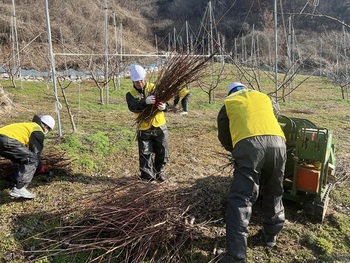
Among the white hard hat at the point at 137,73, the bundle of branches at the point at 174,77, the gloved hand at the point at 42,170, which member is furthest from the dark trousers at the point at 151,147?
the gloved hand at the point at 42,170

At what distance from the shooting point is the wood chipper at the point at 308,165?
8.70ft

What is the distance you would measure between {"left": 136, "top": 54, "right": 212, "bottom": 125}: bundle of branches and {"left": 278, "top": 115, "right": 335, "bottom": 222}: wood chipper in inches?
39.4

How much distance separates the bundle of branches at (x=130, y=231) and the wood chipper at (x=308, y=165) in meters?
1.02

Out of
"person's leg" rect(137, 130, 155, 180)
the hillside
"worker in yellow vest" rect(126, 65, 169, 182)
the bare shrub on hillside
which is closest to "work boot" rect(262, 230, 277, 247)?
"worker in yellow vest" rect(126, 65, 169, 182)

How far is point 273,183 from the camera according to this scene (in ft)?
7.84

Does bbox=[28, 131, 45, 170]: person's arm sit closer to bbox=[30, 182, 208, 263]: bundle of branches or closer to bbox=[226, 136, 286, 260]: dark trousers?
bbox=[30, 182, 208, 263]: bundle of branches

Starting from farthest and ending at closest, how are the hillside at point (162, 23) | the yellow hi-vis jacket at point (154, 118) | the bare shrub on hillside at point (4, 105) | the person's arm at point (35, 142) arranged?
the hillside at point (162, 23) → the bare shrub on hillside at point (4, 105) → the yellow hi-vis jacket at point (154, 118) → the person's arm at point (35, 142)

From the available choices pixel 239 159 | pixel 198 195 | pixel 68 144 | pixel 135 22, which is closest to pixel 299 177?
pixel 239 159

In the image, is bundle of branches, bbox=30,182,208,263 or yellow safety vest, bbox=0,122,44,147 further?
yellow safety vest, bbox=0,122,44,147

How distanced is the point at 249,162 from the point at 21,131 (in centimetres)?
226

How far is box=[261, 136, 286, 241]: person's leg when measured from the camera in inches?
89.4

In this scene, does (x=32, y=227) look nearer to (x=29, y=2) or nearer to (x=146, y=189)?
(x=146, y=189)

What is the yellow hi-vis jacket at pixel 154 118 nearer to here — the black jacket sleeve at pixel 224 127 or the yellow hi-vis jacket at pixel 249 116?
the black jacket sleeve at pixel 224 127

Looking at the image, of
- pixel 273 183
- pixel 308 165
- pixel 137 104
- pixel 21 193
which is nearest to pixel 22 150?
pixel 21 193
